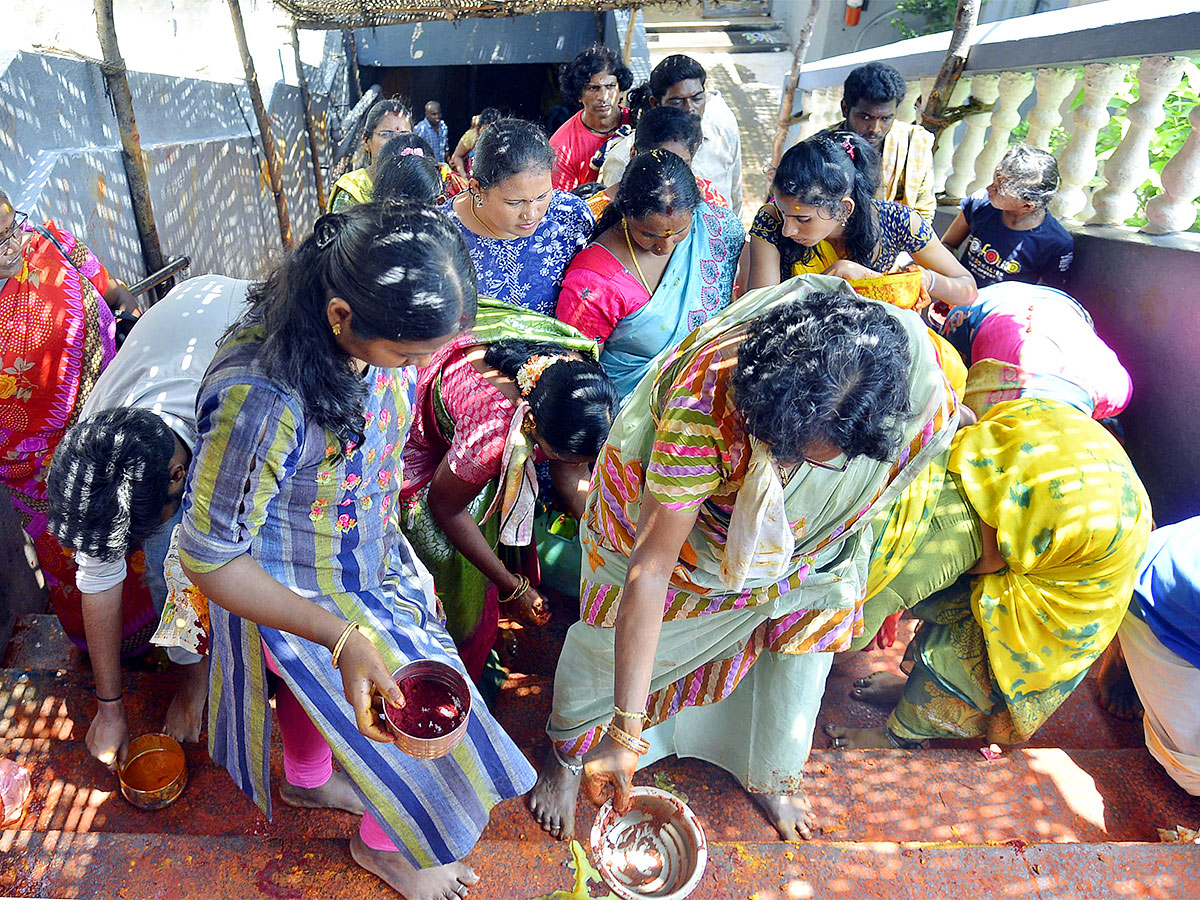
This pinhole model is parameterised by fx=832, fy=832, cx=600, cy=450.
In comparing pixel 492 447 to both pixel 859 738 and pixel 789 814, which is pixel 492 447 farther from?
pixel 859 738

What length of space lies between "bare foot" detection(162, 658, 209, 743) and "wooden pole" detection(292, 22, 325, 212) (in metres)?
6.28

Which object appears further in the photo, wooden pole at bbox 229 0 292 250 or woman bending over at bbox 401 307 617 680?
wooden pole at bbox 229 0 292 250

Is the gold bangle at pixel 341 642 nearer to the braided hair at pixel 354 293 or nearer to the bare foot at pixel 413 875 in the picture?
the braided hair at pixel 354 293

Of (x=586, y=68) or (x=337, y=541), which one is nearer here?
(x=337, y=541)

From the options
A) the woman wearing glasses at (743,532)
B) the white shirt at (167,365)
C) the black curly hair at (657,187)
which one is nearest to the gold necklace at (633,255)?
the black curly hair at (657,187)

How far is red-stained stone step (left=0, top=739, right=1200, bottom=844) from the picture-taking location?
2.19 metres

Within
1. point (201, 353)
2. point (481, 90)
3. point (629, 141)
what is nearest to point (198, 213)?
point (629, 141)

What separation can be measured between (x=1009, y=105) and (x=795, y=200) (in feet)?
7.49

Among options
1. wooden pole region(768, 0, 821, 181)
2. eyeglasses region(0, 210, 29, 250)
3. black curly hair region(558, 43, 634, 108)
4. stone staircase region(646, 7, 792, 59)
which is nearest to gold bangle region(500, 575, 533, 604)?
eyeglasses region(0, 210, 29, 250)

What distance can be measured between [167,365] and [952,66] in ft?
13.9

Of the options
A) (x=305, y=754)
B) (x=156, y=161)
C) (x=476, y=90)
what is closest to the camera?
(x=305, y=754)

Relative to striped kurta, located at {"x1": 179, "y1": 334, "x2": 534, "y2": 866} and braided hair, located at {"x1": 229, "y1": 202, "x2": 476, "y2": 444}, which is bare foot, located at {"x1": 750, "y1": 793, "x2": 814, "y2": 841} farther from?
braided hair, located at {"x1": 229, "y1": 202, "x2": 476, "y2": 444}

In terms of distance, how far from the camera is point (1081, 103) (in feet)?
12.2

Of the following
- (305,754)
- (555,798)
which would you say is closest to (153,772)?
(305,754)
